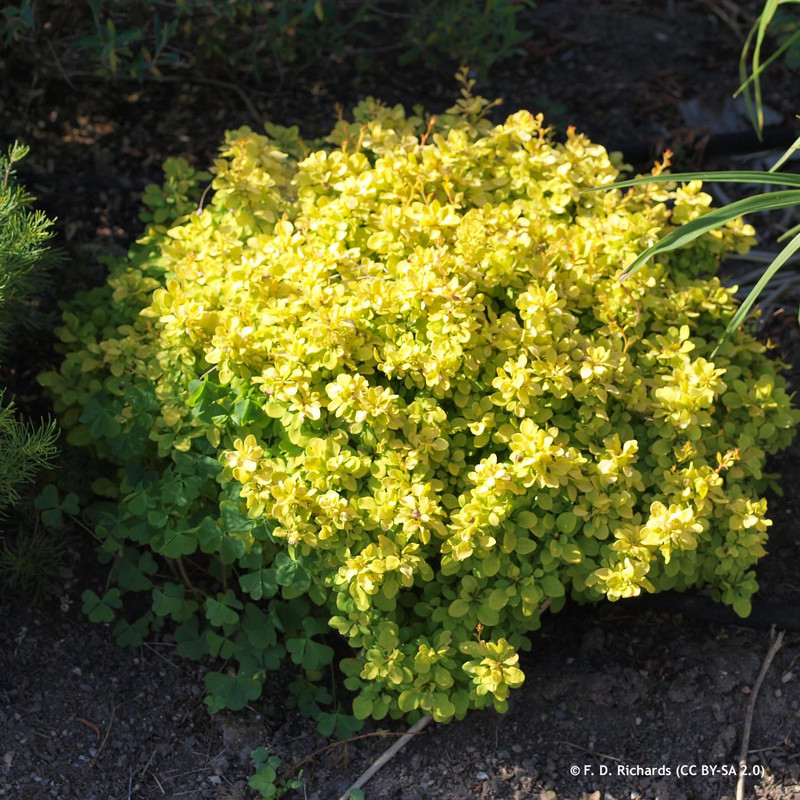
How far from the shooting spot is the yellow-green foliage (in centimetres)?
209

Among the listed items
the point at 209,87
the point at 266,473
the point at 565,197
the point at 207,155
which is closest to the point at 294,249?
the point at 266,473

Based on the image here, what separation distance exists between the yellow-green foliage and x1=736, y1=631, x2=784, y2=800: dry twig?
224mm

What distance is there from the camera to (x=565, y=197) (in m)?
2.48

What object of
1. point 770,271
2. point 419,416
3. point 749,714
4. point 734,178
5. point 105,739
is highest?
point 734,178

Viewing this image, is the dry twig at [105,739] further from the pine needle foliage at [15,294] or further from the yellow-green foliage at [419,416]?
the pine needle foliage at [15,294]

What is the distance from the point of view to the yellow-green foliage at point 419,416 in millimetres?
2090

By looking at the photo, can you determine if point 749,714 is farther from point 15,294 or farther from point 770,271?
point 15,294

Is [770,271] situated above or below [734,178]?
below

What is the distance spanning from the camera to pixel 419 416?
7.09 feet

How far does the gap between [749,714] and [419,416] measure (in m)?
1.08

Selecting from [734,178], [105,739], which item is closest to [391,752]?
[105,739]

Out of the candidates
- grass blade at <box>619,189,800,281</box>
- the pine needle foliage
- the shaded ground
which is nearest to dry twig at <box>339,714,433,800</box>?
the shaded ground

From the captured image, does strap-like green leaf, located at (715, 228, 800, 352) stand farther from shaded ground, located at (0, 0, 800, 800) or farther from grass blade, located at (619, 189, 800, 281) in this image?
shaded ground, located at (0, 0, 800, 800)

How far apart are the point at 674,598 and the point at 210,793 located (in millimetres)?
1265
